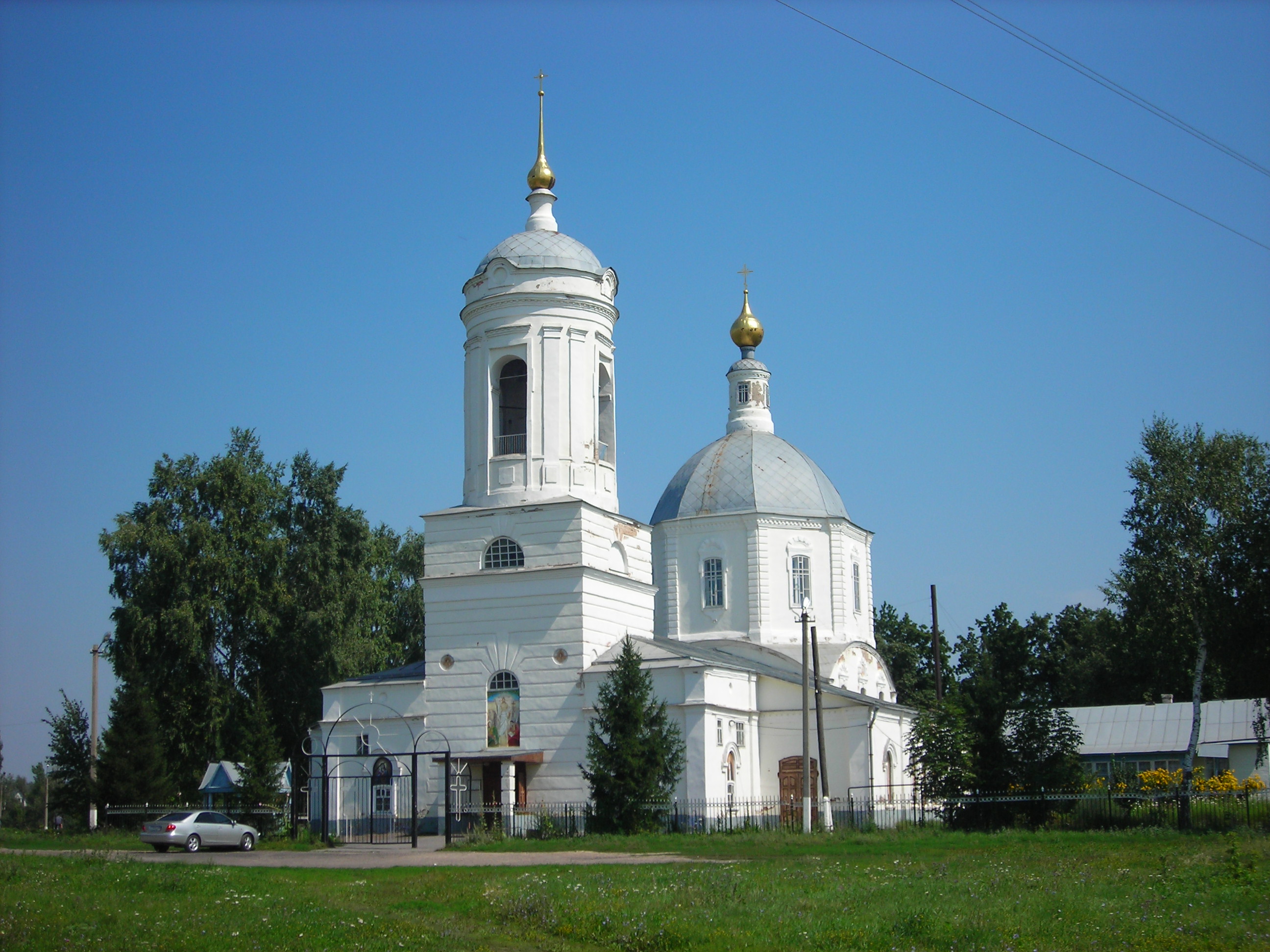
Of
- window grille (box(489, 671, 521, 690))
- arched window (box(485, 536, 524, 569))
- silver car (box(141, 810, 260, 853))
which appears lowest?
silver car (box(141, 810, 260, 853))

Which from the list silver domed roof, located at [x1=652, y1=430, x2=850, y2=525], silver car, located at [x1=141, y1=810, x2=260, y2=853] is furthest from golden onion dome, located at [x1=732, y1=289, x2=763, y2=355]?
silver car, located at [x1=141, y1=810, x2=260, y2=853]

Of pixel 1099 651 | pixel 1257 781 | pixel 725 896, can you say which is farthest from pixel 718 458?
pixel 725 896

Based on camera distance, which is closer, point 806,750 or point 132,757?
point 806,750

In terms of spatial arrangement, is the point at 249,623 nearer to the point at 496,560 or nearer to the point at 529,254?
the point at 496,560

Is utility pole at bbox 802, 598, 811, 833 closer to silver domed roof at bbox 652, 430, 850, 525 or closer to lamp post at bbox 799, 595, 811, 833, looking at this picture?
lamp post at bbox 799, 595, 811, 833

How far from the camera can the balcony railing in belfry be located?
32.2m

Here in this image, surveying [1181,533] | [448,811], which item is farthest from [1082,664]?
[448,811]

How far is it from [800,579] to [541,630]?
1318 centimetres

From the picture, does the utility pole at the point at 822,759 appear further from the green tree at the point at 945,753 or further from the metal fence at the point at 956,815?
the green tree at the point at 945,753

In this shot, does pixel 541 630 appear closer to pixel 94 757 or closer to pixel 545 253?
pixel 545 253

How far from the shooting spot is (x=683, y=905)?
45.5ft

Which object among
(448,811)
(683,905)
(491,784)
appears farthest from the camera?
(491,784)

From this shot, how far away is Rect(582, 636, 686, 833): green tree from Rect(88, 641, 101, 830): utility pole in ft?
51.7

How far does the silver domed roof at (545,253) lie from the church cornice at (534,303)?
2.60 ft
